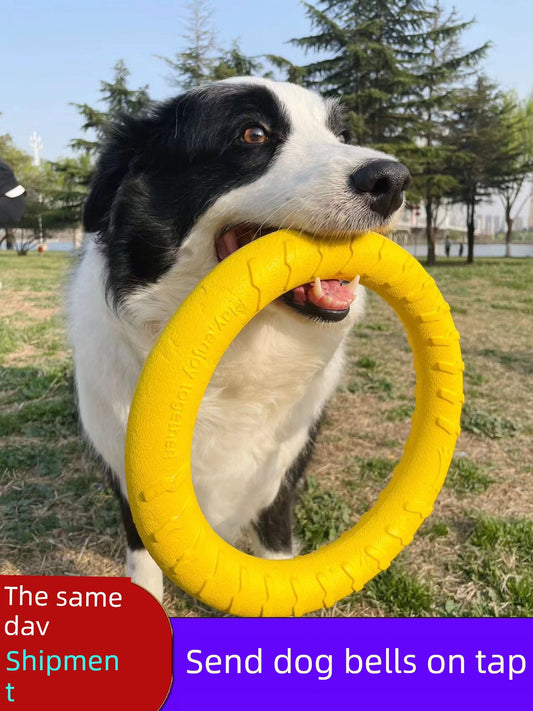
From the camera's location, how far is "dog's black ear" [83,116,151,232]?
7.59 feet

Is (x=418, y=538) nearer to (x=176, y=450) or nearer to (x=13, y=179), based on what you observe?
(x=176, y=450)

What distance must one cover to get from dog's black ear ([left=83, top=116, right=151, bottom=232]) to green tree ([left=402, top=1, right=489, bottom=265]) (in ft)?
83.4

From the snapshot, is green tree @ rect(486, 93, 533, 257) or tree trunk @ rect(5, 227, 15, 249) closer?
green tree @ rect(486, 93, 533, 257)

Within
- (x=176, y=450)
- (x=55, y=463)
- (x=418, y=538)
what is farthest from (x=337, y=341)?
(x=55, y=463)

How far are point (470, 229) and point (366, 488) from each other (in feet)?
95.7

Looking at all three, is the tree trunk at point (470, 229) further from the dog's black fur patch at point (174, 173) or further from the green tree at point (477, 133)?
the dog's black fur patch at point (174, 173)

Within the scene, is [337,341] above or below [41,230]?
below

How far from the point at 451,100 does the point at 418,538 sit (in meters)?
28.9

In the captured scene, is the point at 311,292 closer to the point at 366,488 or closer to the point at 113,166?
the point at 113,166

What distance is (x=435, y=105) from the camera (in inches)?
1051

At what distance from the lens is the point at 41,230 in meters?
38.5

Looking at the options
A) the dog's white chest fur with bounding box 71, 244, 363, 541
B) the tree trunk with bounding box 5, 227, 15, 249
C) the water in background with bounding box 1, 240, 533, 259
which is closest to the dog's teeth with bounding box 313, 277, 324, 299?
the dog's white chest fur with bounding box 71, 244, 363, 541

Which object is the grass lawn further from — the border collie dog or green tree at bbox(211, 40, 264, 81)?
green tree at bbox(211, 40, 264, 81)

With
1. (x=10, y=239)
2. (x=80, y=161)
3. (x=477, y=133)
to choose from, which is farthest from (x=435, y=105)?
(x=10, y=239)
